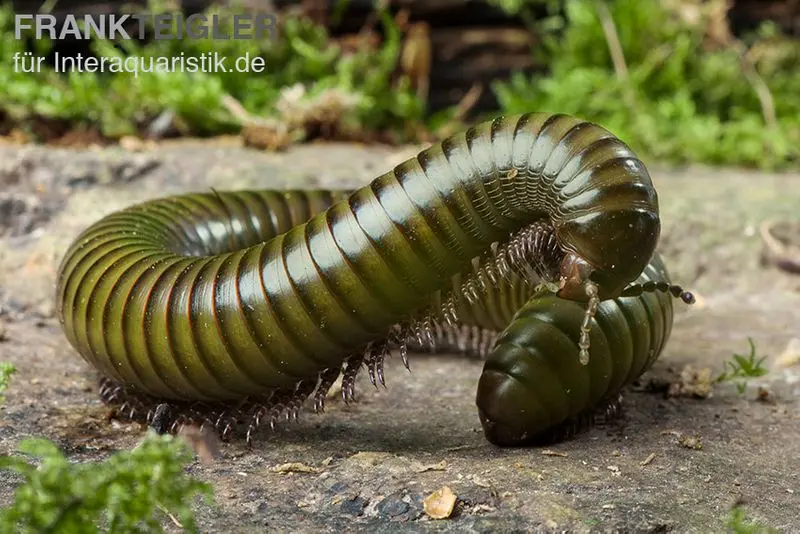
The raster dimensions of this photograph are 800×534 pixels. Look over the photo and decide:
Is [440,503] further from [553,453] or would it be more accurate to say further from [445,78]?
[445,78]

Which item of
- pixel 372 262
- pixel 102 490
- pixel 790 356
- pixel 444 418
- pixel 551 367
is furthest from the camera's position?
pixel 790 356

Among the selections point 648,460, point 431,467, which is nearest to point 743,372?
point 648,460

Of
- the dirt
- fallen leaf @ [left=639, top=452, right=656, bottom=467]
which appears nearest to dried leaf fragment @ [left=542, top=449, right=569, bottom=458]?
the dirt

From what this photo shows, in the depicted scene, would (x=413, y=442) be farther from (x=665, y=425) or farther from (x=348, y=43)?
(x=348, y=43)

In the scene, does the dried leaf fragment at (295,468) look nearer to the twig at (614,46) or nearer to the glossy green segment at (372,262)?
the glossy green segment at (372,262)

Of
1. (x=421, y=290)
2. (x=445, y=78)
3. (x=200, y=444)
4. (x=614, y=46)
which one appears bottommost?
(x=200, y=444)

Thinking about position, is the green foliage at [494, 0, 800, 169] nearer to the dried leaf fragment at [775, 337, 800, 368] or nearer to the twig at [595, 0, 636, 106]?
the twig at [595, 0, 636, 106]
